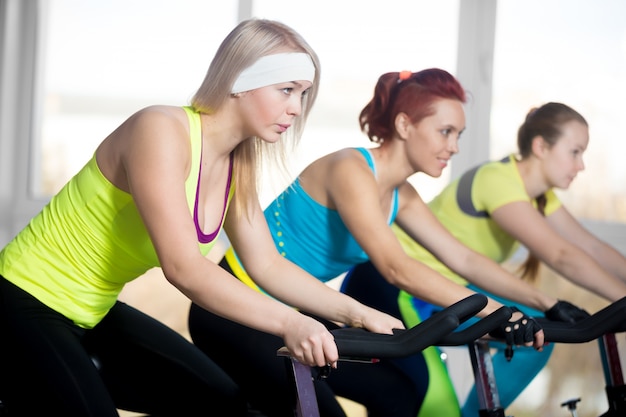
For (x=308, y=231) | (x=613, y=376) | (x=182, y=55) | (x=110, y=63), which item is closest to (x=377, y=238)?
(x=308, y=231)

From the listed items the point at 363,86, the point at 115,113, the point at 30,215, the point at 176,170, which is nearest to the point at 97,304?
the point at 176,170

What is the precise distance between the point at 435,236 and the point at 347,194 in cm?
40

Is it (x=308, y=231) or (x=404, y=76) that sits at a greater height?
(x=404, y=76)

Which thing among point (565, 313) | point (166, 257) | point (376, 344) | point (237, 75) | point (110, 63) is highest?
point (110, 63)

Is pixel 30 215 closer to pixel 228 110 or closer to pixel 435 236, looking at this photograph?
pixel 435 236

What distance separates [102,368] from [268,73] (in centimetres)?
67

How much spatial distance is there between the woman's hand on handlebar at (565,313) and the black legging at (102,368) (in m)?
0.74

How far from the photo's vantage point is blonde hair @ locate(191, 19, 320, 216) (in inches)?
63.5

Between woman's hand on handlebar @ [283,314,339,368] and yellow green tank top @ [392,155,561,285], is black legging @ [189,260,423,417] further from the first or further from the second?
yellow green tank top @ [392,155,561,285]

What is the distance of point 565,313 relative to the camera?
2.02m

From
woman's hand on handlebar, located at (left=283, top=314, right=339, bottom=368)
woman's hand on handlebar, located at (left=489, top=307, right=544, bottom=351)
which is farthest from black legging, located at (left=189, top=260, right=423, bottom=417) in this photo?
woman's hand on handlebar, located at (left=283, top=314, right=339, bottom=368)

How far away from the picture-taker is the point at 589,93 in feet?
13.0

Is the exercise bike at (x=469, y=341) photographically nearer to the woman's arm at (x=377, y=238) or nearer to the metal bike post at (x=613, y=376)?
the metal bike post at (x=613, y=376)

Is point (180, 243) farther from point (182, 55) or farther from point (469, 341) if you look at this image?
point (182, 55)
